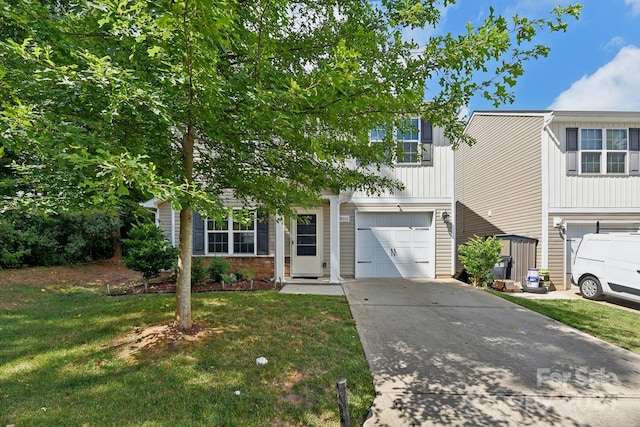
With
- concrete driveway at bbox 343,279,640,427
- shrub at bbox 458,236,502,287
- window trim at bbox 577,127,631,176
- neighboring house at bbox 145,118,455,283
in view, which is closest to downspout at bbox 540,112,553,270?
window trim at bbox 577,127,631,176

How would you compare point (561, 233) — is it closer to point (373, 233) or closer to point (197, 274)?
point (373, 233)

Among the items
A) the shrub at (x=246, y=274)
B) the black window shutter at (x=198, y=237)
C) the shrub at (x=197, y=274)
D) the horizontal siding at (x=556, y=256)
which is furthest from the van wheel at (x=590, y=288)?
the black window shutter at (x=198, y=237)

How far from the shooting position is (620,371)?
392 cm

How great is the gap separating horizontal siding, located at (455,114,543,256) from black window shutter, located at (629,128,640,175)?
8.62 ft

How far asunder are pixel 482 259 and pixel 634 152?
5.90m

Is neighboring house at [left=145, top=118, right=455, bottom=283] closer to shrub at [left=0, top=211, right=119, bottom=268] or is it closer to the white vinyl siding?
the white vinyl siding

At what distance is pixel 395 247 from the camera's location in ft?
34.1

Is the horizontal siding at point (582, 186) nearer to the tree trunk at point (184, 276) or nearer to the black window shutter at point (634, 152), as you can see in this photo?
the black window shutter at point (634, 152)

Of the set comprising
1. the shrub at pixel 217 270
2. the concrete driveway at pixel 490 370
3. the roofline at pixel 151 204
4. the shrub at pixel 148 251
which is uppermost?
the roofline at pixel 151 204

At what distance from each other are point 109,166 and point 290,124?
Answer: 1.54 m

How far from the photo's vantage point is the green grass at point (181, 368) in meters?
2.93

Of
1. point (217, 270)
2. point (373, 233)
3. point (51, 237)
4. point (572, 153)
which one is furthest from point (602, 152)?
point (51, 237)

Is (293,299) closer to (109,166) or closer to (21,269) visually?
(109,166)

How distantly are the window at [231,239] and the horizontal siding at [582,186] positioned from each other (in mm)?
9228
